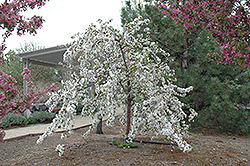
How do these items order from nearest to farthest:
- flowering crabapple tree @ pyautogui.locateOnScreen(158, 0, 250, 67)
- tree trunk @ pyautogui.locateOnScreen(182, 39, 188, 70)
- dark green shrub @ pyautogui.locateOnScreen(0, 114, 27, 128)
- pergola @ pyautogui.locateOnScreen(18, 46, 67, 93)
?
1. flowering crabapple tree @ pyautogui.locateOnScreen(158, 0, 250, 67)
2. tree trunk @ pyautogui.locateOnScreen(182, 39, 188, 70)
3. dark green shrub @ pyautogui.locateOnScreen(0, 114, 27, 128)
4. pergola @ pyautogui.locateOnScreen(18, 46, 67, 93)

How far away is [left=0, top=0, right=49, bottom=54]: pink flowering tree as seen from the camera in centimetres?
262

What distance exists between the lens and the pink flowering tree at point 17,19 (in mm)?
2615

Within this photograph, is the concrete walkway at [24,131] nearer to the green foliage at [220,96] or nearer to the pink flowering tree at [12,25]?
the pink flowering tree at [12,25]

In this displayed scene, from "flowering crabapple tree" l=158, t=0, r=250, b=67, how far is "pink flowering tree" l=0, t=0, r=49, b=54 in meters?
2.19

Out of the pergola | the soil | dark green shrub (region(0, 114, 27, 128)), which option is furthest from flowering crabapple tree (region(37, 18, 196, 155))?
the pergola

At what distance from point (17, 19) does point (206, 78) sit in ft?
13.6

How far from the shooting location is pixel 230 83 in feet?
16.6

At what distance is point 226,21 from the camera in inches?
106

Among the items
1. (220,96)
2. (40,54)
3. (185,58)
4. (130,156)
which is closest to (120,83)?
(130,156)

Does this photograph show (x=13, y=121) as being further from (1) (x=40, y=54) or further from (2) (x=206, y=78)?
(2) (x=206, y=78)

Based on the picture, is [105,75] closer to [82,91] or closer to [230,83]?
[82,91]

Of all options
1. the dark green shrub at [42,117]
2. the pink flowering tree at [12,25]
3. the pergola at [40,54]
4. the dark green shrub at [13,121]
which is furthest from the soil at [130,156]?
the pergola at [40,54]

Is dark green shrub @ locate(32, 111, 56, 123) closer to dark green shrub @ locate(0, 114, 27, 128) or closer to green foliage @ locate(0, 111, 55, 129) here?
green foliage @ locate(0, 111, 55, 129)

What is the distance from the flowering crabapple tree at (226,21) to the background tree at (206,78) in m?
1.01
